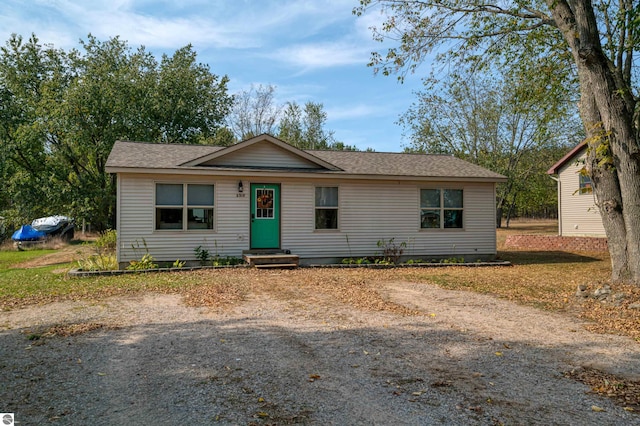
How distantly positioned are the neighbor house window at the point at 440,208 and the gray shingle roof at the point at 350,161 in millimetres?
671

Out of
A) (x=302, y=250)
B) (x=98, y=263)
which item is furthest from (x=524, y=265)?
(x=98, y=263)

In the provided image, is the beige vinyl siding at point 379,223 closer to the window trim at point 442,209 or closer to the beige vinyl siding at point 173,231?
the window trim at point 442,209

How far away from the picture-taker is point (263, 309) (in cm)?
692

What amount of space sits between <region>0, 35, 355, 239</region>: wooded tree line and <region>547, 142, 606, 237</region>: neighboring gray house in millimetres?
19798

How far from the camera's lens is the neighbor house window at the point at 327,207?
1330 centimetres

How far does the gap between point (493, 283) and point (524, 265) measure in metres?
4.50

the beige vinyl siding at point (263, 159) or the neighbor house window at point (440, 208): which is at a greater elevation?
the beige vinyl siding at point (263, 159)

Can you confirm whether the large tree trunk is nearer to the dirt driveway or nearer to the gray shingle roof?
the dirt driveway

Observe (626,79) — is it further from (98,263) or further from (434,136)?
(434,136)

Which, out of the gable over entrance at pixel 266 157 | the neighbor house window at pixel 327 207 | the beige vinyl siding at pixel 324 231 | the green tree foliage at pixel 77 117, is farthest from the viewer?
the green tree foliage at pixel 77 117

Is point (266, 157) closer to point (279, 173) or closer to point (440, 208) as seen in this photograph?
point (279, 173)

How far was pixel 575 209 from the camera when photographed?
1997 centimetres

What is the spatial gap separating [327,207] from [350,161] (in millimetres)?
2205

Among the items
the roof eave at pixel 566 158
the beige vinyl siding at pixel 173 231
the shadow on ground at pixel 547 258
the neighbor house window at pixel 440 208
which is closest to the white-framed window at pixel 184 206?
the beige vinyl siding at pixel 173 231
